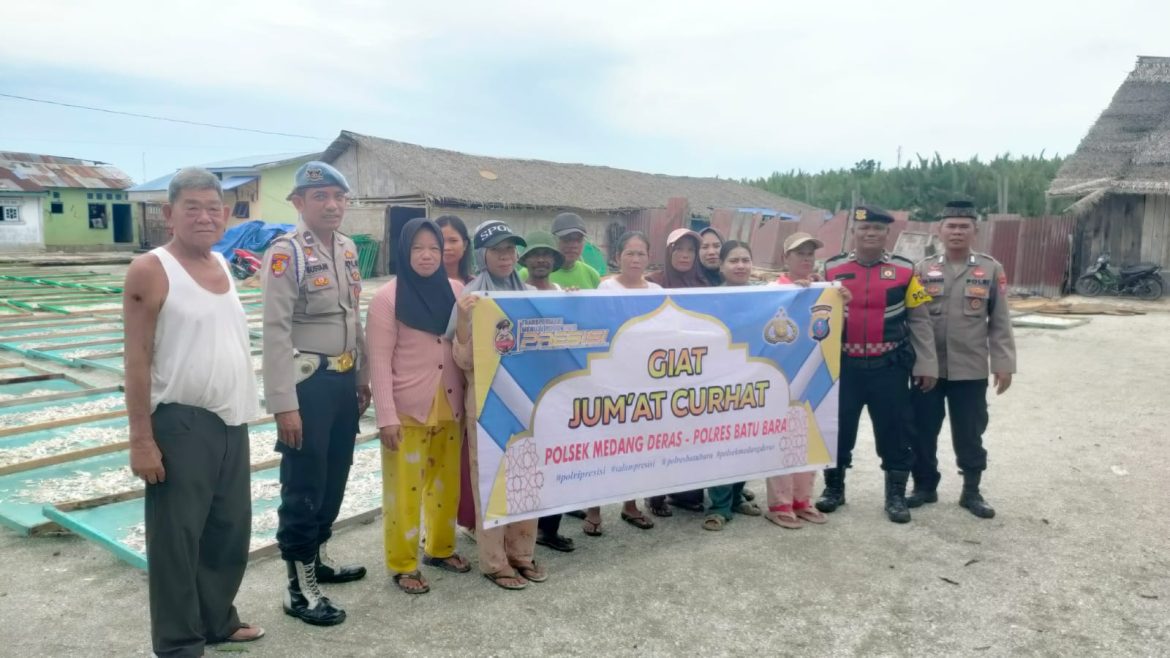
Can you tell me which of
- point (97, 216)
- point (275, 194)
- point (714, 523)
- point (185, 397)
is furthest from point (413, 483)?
point (97, 216)

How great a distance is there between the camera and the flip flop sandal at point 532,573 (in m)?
3.85

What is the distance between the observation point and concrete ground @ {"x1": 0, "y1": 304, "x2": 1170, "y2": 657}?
325 cm

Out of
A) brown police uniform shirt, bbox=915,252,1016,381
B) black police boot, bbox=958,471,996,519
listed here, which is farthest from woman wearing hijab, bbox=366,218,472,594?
black police boot, bbox=958,471,996,519

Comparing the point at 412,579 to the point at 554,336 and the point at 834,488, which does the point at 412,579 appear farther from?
the point at 834,488

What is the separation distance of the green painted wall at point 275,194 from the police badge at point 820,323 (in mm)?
29212

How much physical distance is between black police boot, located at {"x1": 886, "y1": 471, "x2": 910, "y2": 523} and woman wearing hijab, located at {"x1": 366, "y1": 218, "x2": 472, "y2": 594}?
261 centimetres

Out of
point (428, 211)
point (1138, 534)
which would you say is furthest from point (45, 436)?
point (428, 211)

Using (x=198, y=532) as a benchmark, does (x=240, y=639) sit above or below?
below

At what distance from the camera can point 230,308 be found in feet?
9.70

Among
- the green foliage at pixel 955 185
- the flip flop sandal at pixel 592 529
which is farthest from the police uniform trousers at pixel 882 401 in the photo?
the green foliage at pixel 955 185

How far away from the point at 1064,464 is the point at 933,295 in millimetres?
1971

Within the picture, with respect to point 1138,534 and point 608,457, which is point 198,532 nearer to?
point 608,457

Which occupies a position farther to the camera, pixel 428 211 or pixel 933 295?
pixel 428 211

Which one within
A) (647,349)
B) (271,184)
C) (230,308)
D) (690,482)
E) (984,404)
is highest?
(271,184)
